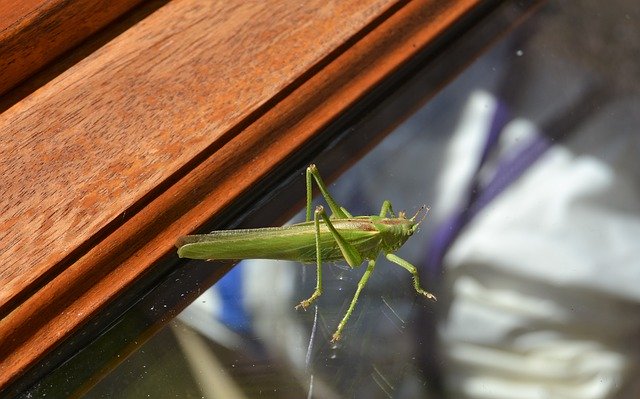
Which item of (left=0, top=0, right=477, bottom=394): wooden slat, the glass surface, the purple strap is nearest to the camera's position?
(left=0, top=0, right=477, bottom=394): wooden slat

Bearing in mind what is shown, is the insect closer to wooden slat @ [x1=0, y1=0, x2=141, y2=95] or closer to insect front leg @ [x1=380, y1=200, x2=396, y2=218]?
insect front leg @ [x1=380, y1=200, x2=396, y2=218]

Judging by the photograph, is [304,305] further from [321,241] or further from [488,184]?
[488,184]

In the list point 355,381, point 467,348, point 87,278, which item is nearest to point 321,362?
point 355,381

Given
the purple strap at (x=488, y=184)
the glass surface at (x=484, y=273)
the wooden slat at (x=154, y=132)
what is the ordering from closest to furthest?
1. the wooden slat at (x=154, y=132)
2. the glass surface at (x=484, y=273)
3. the purple strap at (x=488, y=184)

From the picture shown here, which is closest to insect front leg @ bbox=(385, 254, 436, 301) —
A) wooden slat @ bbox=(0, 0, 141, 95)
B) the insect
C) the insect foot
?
the insect

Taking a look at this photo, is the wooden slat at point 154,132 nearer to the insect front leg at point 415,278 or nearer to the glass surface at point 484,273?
the glass surface at point 484,273

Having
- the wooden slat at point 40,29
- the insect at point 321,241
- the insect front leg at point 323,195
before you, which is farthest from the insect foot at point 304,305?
the wooden slat at point 40,29

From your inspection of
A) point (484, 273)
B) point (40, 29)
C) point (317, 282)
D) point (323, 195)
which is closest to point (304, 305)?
point (317, 282)
